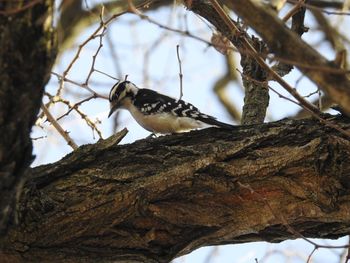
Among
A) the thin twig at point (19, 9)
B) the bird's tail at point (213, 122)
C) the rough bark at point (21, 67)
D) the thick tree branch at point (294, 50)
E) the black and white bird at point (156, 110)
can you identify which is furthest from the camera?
the black and white bird at point (156, 110)

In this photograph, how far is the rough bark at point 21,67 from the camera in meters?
2.73

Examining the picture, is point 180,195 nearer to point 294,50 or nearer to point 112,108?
point 294,50

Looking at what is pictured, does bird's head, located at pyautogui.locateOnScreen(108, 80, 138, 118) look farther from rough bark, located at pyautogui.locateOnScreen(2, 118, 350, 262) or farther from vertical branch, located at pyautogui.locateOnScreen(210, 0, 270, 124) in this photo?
rough bark, located at pyautogui.locateOnScreen(2, 118, 350, 262)

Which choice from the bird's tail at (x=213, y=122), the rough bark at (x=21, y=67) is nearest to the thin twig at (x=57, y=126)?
the bird's tail at (x=213, y=122)

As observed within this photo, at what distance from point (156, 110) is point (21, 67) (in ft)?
10.2

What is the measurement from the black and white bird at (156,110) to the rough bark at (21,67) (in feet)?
7.35

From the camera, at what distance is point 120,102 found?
646cm

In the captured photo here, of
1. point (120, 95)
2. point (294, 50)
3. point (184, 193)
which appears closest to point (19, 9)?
point (294, 50)

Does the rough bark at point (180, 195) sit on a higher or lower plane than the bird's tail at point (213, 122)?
lower

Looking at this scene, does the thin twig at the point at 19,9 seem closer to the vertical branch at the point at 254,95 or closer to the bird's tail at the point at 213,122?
the bird's tail at the point at 213,122

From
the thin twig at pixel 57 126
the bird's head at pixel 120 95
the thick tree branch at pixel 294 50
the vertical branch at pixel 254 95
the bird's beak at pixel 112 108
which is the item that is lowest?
the thick tree branch at pixel 294 50

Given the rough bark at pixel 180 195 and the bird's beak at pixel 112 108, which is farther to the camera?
the bird's beak at pixel 112 108

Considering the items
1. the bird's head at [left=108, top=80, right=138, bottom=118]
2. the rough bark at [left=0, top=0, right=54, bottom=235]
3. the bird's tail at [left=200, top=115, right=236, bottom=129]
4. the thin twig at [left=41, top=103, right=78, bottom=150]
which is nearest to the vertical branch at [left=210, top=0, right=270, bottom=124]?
the bird's tail at [left=200, top=115, right=236, bottom=129]

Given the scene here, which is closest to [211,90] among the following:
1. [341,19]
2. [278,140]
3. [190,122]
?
[341,19]
